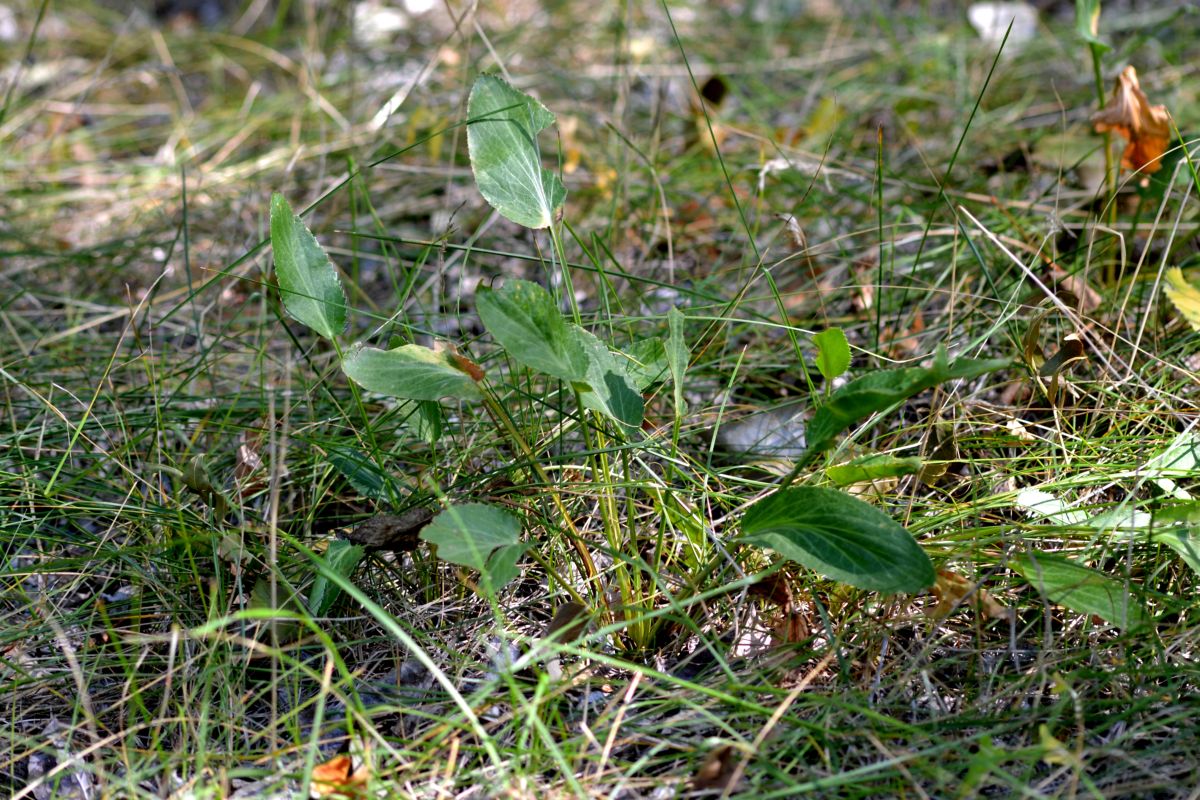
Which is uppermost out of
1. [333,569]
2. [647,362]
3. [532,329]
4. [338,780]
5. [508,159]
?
[508,159]

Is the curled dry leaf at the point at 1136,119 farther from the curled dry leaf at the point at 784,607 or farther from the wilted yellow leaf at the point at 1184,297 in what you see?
the curled dry leaf at the point at 784,607

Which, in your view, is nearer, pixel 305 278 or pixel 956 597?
pixel 956 597

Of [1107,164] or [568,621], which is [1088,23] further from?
[568,621]

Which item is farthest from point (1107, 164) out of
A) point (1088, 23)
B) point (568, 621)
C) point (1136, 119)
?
point (568, 621)

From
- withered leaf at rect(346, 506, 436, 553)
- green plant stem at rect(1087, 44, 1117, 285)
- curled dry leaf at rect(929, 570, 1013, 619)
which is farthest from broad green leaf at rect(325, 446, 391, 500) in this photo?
green plant stem at rect(1087, 44, 1117, 285)

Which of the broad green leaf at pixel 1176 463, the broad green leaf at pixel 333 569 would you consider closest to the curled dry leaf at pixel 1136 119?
the broad green leaf at pixel 1176 463

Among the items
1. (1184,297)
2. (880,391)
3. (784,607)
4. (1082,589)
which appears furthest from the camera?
(1184,297)
